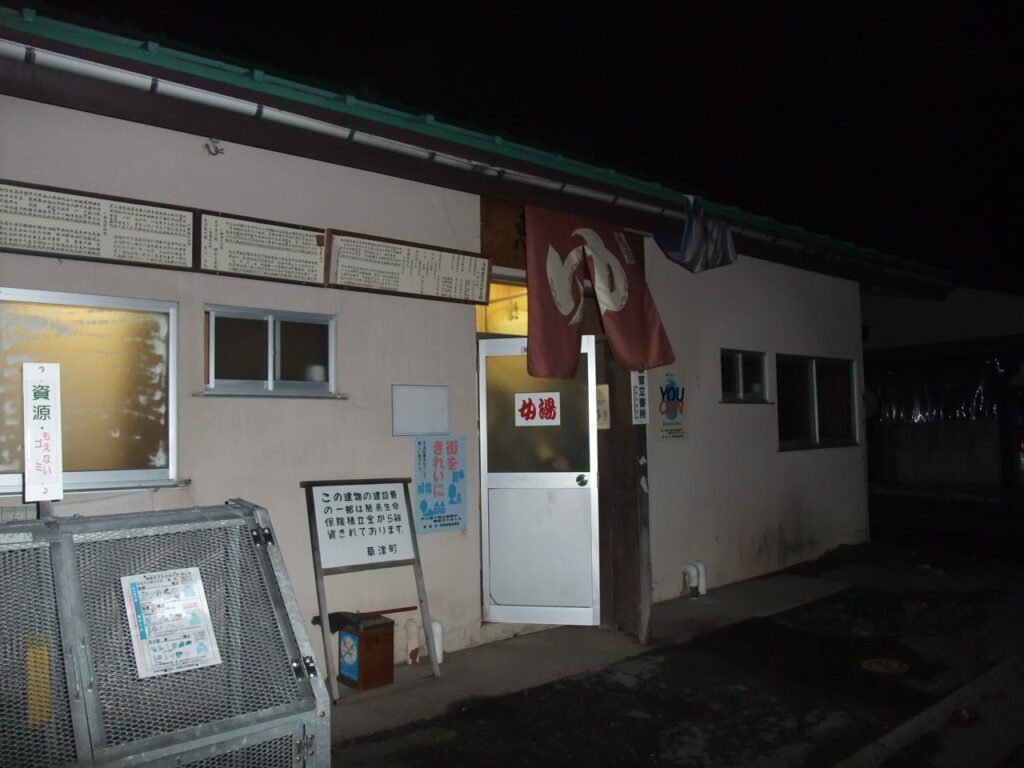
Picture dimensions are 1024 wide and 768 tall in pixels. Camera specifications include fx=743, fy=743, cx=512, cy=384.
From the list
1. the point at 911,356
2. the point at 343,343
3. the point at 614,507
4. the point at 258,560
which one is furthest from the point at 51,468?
the point at 911,356

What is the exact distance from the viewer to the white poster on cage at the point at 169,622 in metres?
2.57

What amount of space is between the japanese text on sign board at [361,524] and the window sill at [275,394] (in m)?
0.65

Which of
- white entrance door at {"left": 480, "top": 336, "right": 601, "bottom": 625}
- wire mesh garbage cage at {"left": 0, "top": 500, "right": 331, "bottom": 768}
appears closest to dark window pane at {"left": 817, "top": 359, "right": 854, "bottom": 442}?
white entrance door at {"left": 480, "top": 336, "right": 601, "bottom": 625}

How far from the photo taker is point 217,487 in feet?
16.2

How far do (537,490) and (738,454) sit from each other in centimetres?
332

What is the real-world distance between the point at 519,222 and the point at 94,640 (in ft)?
16.2

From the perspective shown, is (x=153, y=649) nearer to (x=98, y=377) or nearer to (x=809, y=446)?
(x=98, y=377)

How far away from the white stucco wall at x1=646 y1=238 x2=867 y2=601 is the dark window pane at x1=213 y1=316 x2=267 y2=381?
13.6 ft

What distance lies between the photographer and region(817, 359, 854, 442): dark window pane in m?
10.5

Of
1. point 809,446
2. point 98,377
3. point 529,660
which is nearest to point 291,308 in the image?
point 98,377

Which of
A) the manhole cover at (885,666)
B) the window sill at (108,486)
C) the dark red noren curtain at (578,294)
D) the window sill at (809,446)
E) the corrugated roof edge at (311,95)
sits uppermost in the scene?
the corrugated roof edge at (311,95)

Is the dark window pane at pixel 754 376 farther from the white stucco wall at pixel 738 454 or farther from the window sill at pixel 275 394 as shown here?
the window sill at pixel 275 394

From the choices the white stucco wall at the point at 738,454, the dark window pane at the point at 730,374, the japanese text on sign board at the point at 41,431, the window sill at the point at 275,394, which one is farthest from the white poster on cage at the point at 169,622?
the dark window pane at the point at 730,374

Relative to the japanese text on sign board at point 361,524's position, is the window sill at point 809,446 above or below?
above
